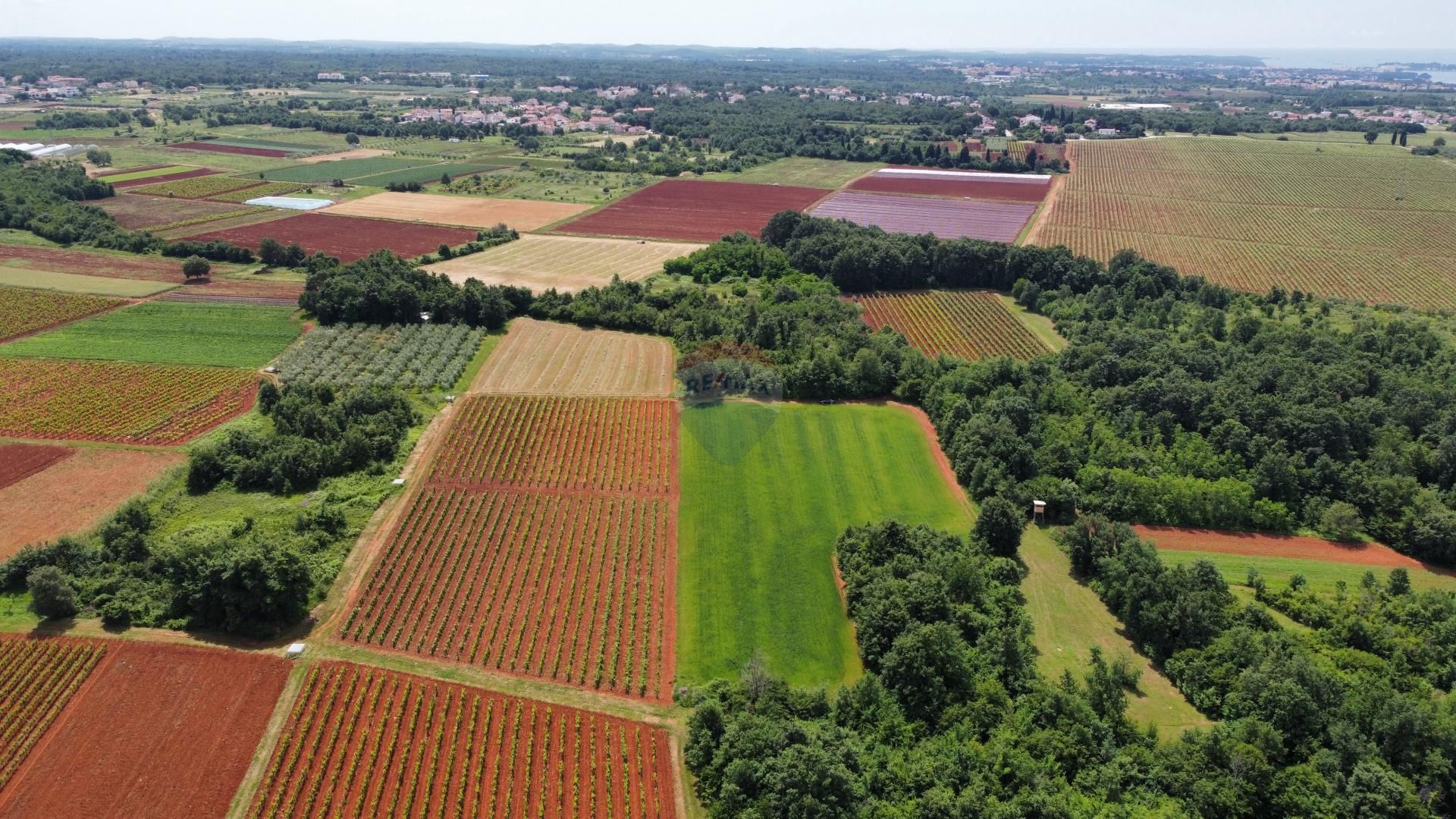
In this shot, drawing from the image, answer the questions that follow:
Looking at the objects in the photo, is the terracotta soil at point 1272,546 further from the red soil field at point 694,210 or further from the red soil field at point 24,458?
the red soil field at point 694,210

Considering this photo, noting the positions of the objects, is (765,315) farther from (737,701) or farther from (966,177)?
(966,177)

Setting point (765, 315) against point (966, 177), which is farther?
point (966, 177)

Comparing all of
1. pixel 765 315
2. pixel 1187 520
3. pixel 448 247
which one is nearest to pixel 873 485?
pixel 1187 520

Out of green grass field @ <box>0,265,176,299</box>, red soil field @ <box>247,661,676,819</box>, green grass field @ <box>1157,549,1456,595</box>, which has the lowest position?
red soil field @ <box>247,661,676,819</box>

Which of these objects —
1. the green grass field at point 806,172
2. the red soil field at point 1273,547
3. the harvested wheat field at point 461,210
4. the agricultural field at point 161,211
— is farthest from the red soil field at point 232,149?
the red soil field at point 1273,547

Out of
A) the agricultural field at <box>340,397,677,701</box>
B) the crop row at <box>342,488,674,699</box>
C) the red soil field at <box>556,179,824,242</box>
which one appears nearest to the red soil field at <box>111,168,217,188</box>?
the red soil field at <box>556,179,824,242</box>

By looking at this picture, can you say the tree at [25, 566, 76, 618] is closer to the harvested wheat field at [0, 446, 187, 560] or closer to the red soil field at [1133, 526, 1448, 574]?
the harvested wheat field at [0, 446, 187, 560]
